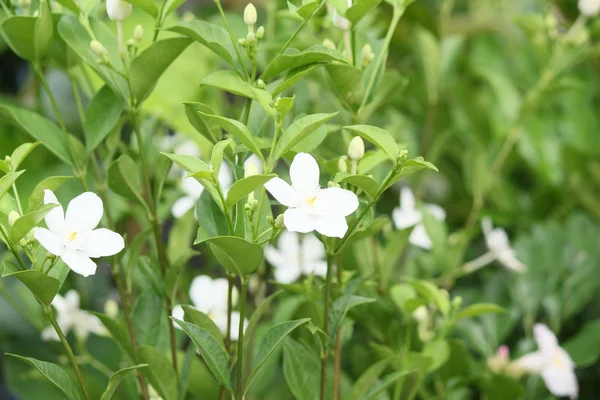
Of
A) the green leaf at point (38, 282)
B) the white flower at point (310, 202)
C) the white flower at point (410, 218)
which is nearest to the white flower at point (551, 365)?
the white flower at point (410, 218)

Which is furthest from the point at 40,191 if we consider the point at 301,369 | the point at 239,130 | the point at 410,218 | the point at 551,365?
the point at 551,365

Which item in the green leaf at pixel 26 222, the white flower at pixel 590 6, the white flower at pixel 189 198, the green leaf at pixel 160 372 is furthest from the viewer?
the white flower at pixel 590 6

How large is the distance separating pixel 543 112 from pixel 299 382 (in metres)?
0.85

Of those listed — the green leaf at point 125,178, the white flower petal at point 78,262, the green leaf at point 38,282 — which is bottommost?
the green leaf at point 38,282

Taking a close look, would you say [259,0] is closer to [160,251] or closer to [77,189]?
[77,189]

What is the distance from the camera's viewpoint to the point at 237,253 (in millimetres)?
409

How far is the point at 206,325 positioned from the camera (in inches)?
19.2

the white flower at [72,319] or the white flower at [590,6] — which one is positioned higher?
the white flower at [590,6]

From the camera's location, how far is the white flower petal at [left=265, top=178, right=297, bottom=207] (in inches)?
16.8

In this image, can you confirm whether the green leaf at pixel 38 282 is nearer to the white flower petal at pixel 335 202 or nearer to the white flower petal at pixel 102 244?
the white flower petal at pixel 102 244

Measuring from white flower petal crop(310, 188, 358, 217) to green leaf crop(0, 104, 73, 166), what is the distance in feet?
0.74

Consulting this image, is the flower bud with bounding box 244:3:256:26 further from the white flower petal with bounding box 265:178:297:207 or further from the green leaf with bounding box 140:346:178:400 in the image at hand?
the green leaf with bounding box 140:346:178:400

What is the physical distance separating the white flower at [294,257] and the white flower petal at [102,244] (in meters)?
0.27

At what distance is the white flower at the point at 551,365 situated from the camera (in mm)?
728
